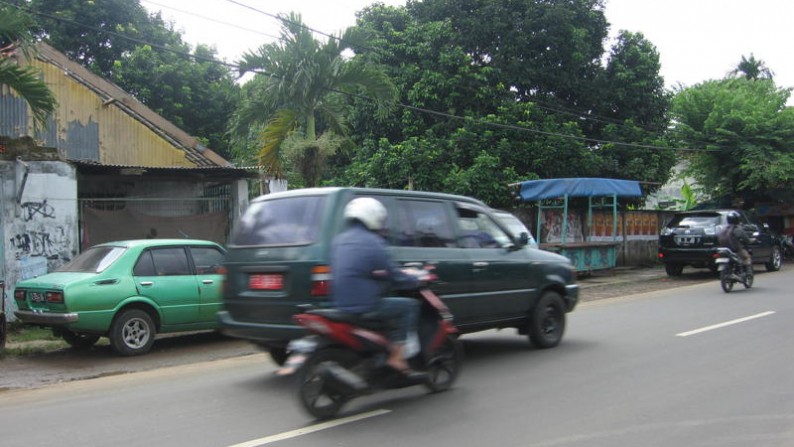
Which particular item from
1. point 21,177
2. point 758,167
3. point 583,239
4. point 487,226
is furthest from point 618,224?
point 21,177

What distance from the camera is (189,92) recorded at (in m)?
28.5

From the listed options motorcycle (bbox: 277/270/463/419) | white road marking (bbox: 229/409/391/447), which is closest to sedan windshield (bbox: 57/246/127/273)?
motorcycle (bbox: 277/270/463/419)

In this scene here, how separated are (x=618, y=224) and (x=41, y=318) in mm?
17910

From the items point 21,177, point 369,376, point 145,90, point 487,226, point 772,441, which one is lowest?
point 772,441

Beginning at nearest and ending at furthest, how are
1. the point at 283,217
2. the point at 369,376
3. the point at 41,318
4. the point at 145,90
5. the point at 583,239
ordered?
the point at 369,376 → the point at 283,217 → the point at 41,318 → the point at 583,239 → the point at 145,90

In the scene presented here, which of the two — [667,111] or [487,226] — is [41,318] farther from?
[667,111]

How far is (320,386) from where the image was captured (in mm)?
5074

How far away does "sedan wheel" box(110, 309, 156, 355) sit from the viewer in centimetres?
853

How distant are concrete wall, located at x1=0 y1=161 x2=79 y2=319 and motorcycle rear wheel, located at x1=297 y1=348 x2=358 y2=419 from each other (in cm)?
797

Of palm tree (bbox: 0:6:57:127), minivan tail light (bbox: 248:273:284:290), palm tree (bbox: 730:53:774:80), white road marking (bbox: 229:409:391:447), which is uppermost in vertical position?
palm tree (bbox: 730:53:774:80)

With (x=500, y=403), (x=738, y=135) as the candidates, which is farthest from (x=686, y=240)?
(x=500, y=403)

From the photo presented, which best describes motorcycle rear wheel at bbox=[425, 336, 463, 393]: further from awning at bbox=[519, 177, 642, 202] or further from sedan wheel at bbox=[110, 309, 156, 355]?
awning at bbox=[519, 177, 642, 202]

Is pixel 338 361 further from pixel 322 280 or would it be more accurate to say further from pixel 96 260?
pixel 96 260

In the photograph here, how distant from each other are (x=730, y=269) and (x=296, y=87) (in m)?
10.3
